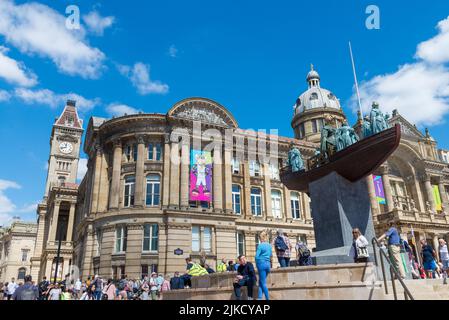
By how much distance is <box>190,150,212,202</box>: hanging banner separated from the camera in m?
34.2

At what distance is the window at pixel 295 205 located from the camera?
41000 millimetres

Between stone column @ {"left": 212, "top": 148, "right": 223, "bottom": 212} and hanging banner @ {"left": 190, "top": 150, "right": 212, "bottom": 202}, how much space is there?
0.56 meters

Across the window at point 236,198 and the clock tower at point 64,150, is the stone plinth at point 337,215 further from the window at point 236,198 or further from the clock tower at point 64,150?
the clock tower at point 64,150

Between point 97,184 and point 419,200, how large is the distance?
4193 cm

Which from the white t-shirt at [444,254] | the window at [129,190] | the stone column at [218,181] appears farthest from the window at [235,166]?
the white t-shirt at [444,254]

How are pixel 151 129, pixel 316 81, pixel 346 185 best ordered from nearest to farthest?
pixel 346 185
pixel 151 129
pixel 316 81

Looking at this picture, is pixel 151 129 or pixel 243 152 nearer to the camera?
pixel 151 129

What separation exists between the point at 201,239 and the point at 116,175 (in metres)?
10.1

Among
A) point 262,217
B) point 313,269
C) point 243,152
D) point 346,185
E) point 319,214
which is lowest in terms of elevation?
point 313,269

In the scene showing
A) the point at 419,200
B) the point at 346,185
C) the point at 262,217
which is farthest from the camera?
the point at 419,200

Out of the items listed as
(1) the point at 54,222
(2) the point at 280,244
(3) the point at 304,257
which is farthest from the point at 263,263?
(1) the point at 54,222

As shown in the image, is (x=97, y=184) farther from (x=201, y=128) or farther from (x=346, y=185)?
(x=346, y=185)

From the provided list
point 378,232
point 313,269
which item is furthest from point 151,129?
point 378,232

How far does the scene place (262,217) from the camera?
38469 millimetres
